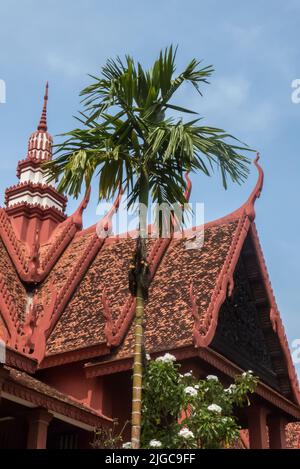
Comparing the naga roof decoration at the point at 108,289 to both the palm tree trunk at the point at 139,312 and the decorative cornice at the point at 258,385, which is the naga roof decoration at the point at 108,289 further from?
the palm tree trunk at the point at 139,312

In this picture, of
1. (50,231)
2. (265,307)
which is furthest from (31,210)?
(265,307)

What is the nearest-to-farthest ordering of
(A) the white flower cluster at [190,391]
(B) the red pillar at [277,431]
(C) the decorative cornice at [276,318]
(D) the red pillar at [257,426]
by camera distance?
(A) the white flower cluster at [190,391]
(D) the red pillar at [257,426]
(C) the decorative cornice at [276,318]
(B) the red pillar at [277,431]

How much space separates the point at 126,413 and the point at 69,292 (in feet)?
11.7

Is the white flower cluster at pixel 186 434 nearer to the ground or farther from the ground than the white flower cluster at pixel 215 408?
nearer to the ground

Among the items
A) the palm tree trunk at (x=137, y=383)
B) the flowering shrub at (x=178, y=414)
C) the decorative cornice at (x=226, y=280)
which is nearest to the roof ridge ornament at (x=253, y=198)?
the decorative cornice at (x=226, y=280)

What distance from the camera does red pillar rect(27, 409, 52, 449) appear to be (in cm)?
1254

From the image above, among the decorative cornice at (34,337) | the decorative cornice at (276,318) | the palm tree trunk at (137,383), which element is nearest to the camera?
the palm tree trunk at (137,383)

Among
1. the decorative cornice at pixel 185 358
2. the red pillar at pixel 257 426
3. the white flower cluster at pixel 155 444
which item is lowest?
the white flower cluster at pixel 155 444

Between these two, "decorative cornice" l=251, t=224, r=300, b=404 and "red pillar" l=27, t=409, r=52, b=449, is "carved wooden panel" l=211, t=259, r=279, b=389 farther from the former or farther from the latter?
"red pillar" l=27, t=409, r=52, b=449

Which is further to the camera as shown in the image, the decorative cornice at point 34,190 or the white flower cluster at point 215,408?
the decorative cornice at point 34,190

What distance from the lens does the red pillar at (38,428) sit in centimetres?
1254

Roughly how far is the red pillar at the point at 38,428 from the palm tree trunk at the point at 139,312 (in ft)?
10.8

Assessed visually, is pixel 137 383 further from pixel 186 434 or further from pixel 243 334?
pixel 243 334
